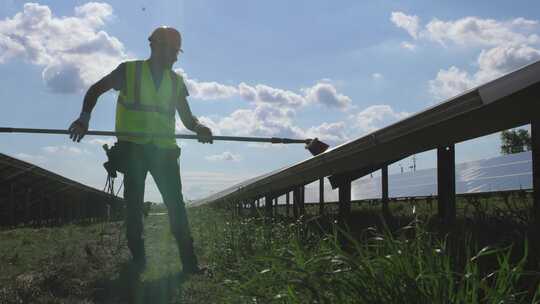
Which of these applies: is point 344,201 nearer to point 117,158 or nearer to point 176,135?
point 176,135

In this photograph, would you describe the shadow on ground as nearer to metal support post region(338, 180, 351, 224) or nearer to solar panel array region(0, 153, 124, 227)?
metal support post region(338, 180, 351, 224)

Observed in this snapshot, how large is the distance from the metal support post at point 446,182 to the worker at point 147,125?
7.50 feet

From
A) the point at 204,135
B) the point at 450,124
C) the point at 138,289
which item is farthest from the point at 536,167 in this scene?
the point at 204,135

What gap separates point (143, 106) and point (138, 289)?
79.3 inches

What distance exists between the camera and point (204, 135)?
6.24 metres

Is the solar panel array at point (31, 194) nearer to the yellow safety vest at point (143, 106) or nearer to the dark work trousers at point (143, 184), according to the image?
the dark work trousers at point (143, 184)

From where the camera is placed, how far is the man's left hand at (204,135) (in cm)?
625

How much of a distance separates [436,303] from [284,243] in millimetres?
2788

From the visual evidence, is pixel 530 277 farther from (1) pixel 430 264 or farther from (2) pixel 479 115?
(2) pixel 479 115

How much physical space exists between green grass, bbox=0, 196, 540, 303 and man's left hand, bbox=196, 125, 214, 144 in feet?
3.08

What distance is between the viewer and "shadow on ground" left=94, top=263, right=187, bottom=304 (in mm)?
4198

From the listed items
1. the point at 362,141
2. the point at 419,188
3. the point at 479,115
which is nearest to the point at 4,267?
the point at 362,141

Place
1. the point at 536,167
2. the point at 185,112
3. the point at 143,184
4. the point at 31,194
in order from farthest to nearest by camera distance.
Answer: the point at 31,194, the point at 185,112, the point at 143,184, the point at 536,167

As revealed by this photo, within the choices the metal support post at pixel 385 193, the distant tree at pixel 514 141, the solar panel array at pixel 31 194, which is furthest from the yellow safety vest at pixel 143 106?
the distant tree at pixel 514 141
